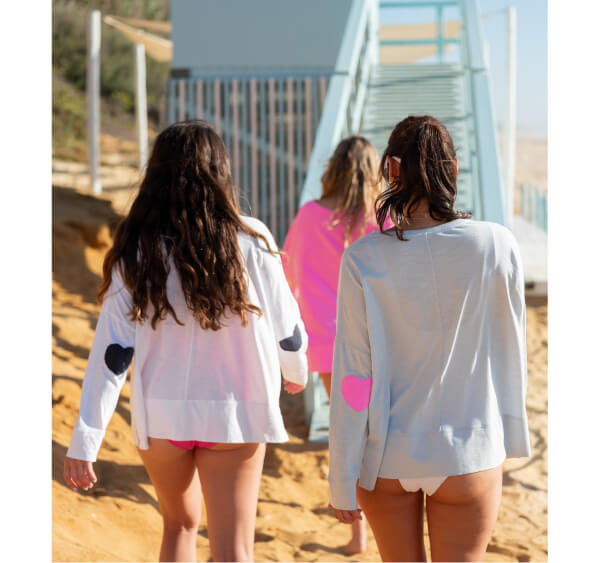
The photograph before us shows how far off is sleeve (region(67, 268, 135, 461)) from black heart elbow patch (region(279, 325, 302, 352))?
1.36 feet

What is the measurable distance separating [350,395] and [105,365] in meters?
0.69

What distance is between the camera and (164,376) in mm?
1935

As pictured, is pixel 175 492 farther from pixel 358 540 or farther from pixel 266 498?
pixel 266 498

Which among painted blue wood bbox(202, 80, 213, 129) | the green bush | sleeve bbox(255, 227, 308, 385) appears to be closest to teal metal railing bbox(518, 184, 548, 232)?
painted blue wood bbox(202, 80, 213, 129)

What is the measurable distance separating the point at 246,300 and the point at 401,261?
1.52 feet

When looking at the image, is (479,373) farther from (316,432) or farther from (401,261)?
(316,432)

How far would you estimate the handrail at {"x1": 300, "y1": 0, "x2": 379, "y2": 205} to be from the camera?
4871 millimetres

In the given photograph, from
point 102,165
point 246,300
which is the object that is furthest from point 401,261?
point 102,165

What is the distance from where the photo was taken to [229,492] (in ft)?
6.33

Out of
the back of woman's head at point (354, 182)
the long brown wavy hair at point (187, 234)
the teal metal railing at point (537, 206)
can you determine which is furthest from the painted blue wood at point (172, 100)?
the long brown wavy hair at point (187, 234)

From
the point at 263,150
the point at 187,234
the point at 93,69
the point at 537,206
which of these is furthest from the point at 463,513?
the point at 93,69

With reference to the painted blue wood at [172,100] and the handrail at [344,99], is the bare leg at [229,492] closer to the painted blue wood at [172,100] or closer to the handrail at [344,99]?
the handrail at [344,99]

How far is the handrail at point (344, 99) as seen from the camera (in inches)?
192

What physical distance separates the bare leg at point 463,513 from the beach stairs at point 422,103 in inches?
166
